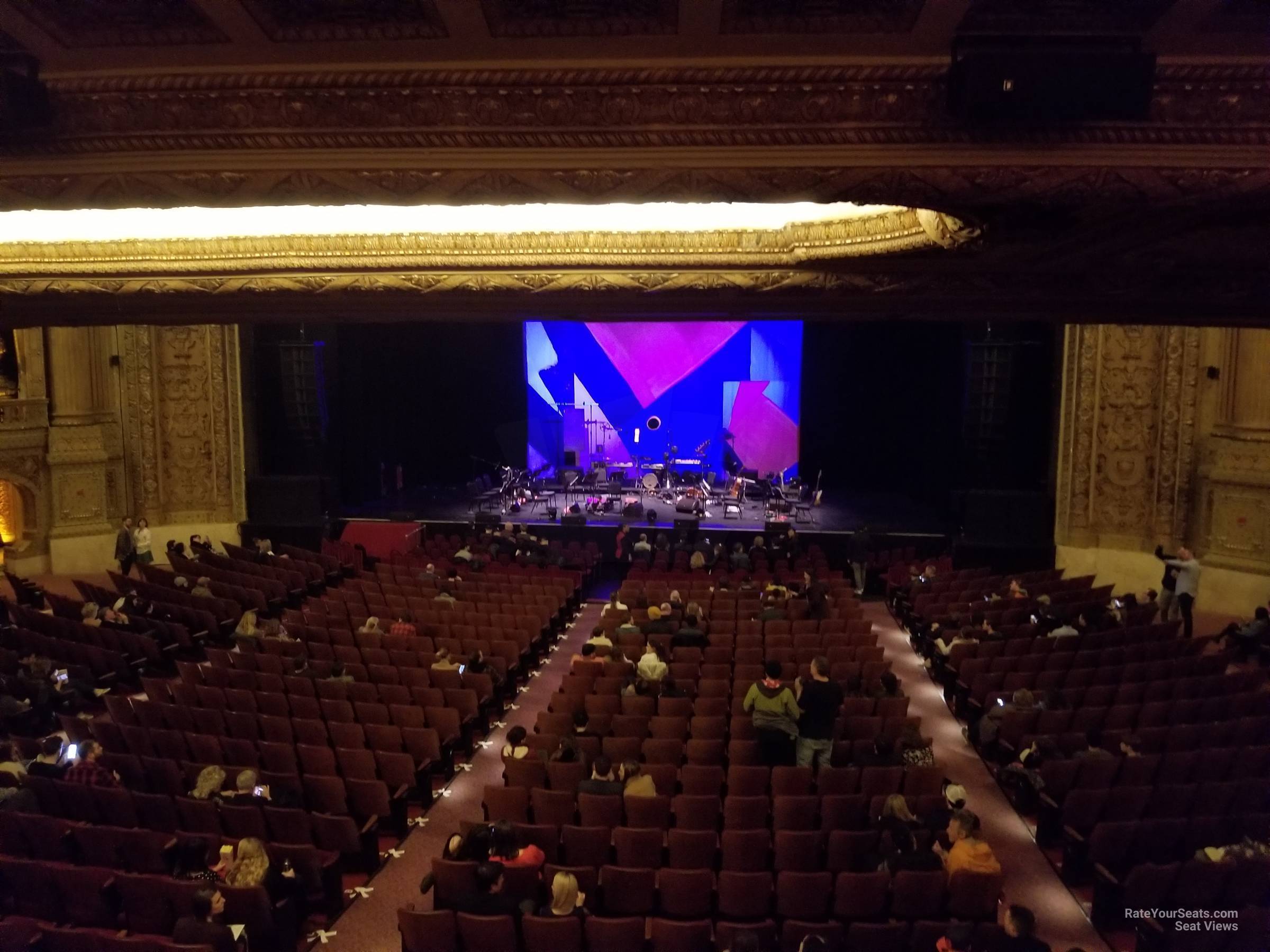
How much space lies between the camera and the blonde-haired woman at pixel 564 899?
5.05m

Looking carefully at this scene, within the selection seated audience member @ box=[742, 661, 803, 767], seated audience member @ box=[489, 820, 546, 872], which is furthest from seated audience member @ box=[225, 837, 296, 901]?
seated audience member @ box=[742, 661, 803, 767]

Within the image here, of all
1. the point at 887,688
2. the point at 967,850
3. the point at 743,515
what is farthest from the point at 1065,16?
the point at 743,515

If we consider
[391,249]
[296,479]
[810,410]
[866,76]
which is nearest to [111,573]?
[296,479]

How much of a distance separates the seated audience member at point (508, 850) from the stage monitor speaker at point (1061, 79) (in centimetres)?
490

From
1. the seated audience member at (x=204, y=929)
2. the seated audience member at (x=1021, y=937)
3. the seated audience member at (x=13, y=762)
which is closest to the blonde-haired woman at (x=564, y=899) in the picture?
the seated audience member at (x=204, y=929)

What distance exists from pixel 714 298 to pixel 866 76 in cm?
267

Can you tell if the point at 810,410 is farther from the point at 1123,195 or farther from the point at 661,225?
the point at 1123,195

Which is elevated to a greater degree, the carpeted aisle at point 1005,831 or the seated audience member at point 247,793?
the seated audience member at point 247,793

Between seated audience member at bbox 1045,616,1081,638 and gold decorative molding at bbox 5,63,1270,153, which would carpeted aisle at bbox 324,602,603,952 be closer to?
gold decorative molding at bbox 5,63,1270,153

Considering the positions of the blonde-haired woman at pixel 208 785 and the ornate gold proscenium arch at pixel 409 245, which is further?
the blonde-haired woman at pixel 208 785

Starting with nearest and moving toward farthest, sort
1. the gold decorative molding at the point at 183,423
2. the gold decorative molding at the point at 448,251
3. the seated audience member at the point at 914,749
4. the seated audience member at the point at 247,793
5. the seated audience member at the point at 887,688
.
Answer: the gold decorative molding at the point at 448,251 → the seated audience member at the point at 247,793 → the seated audience member at the point at 914,749 → the seated audience member at the point at 887,688 → the gold decorative molding at the point at 183,423

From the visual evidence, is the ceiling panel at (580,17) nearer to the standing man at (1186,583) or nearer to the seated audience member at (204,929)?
the seated audience member at (204,929)

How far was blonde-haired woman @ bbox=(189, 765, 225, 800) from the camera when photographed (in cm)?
641

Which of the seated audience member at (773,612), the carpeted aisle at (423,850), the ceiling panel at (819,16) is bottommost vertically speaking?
the carpeted aisle at (423,850)
